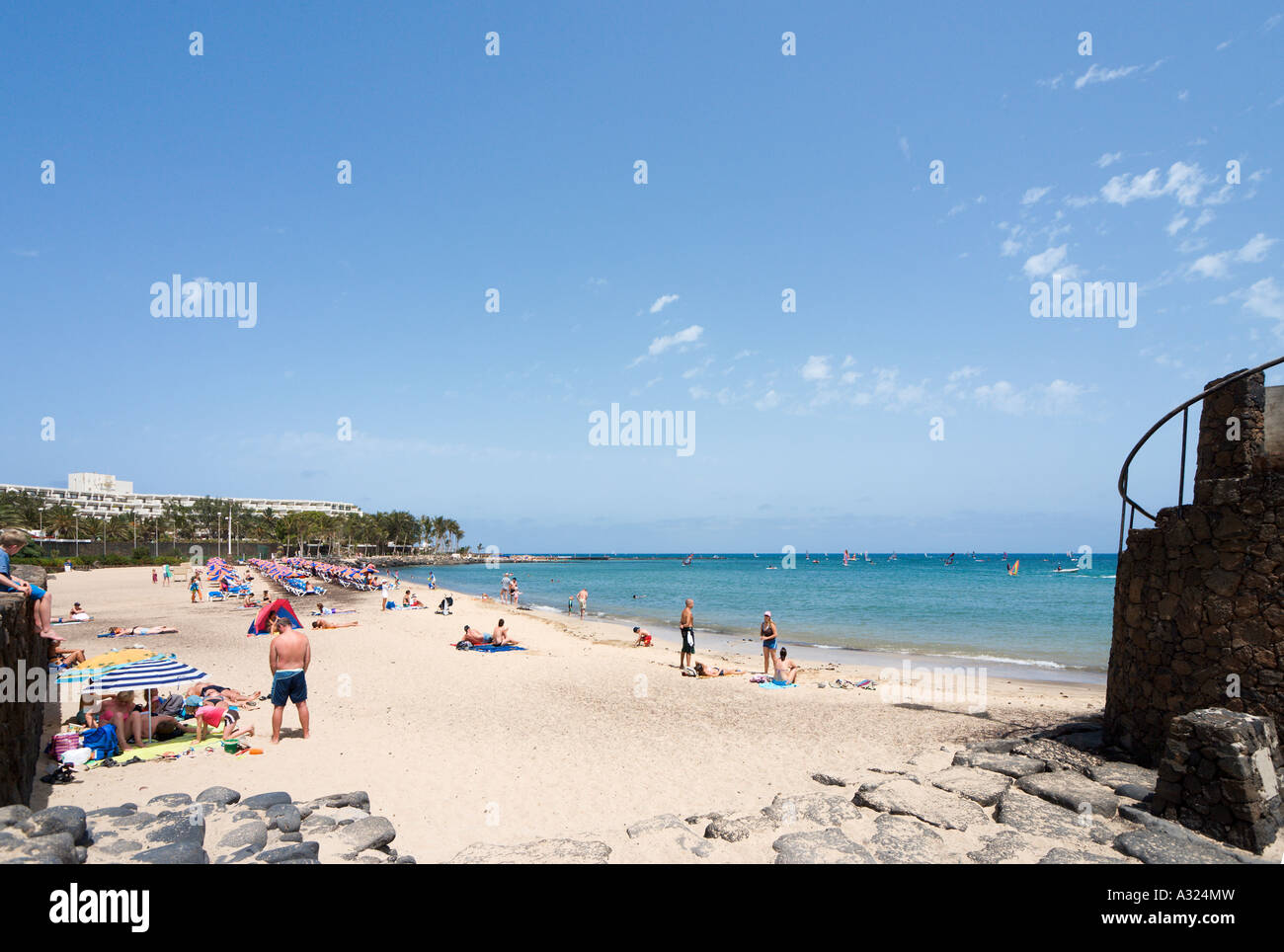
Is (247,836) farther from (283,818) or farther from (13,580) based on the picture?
(13,580)

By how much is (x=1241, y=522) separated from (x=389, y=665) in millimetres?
15868

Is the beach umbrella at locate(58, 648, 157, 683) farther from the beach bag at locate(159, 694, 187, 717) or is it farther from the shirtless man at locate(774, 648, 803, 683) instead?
the shirtless man at locate(774, 648, 803, 683)

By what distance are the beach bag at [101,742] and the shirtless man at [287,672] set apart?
Result: 1.70 m

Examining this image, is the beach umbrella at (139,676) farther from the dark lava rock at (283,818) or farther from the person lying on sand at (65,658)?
the dark lava rock at (283,818)

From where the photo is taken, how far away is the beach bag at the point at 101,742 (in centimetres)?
748

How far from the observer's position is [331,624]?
75.0 feet

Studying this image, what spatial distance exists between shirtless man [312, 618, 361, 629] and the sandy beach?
3.41 metres

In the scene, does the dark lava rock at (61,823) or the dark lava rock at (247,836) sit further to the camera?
the dark lava rock at (247,836)

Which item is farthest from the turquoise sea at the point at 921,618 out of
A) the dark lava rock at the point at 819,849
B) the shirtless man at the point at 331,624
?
the dark lava rock at the point at 819,849

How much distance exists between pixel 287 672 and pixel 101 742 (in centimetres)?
202

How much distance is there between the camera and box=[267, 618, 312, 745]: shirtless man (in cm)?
859

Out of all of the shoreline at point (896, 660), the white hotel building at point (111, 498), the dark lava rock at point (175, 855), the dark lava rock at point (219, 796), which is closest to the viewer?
the dark lava rock at point (175, 855)
